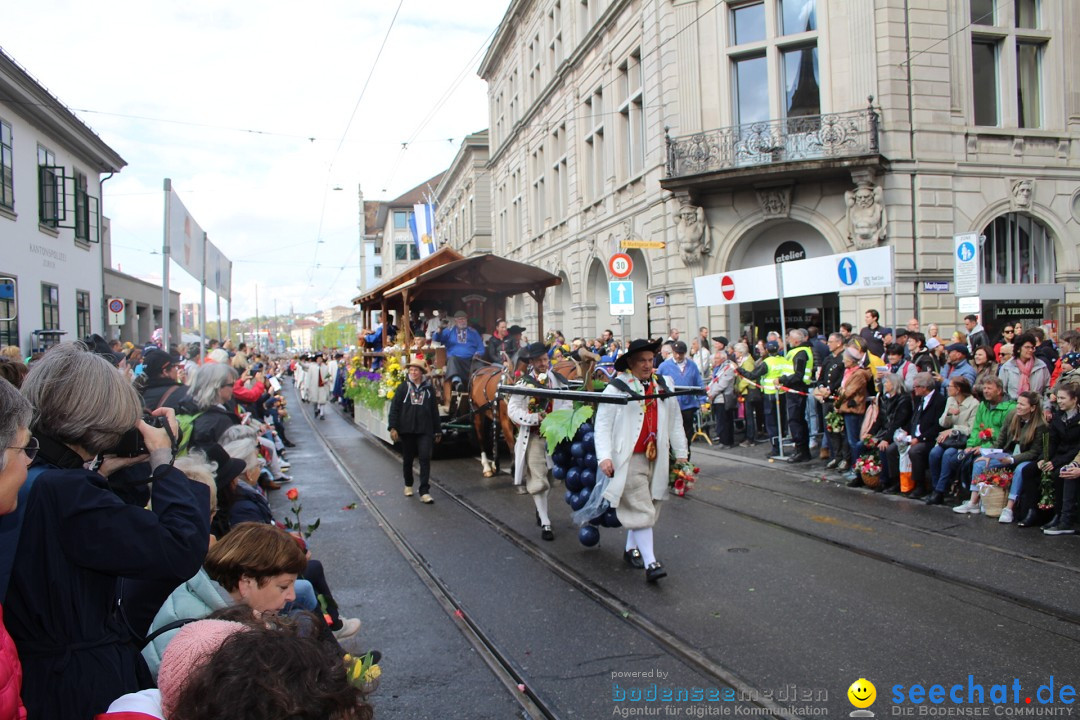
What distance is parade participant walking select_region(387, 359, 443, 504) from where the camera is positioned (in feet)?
31.7

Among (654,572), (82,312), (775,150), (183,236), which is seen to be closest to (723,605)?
(654,572)

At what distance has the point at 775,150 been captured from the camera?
18.7m

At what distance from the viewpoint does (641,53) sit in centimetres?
2270

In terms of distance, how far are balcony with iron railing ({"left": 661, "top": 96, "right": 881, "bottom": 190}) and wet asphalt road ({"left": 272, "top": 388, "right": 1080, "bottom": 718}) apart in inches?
447

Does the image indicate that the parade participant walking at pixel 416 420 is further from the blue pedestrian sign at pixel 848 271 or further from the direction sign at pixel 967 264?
the direction sign at pixel 967 264

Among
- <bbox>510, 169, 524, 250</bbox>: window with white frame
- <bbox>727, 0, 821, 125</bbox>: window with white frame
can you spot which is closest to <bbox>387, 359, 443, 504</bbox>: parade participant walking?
<bbox>727, 0, 821, 125</bbox>: window with white frame

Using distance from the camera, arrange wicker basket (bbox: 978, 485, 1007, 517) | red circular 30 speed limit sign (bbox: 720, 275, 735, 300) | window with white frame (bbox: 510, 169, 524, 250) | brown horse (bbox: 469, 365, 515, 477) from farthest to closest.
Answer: window with white frame (bbox: 510, 169, 524, 250)
red circular 30 speed limit sign (bbox: 720, 275, 735, 300)
brown horse (bbox: 469, 365, 515, 477)
wicker basket (bbox: 978, 485, 1007, 517)

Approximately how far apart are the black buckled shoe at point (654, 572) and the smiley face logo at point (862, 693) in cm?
196

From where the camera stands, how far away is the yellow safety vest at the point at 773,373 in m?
12.7

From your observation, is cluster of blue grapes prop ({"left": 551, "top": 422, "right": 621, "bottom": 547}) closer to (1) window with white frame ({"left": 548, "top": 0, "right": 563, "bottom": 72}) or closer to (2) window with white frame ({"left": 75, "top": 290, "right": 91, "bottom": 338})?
(2) window with white frame ({"left": 75, "top": 290, "right": 91, "bottom": 338})

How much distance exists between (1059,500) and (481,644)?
577 cm

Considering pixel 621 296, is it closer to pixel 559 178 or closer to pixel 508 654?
pixel 508 654

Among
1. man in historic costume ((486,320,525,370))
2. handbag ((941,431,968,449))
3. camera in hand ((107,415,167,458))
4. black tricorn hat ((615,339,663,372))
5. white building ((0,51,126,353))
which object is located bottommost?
handbag ((941,431,968,449))

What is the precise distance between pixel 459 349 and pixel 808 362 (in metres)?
5.64
